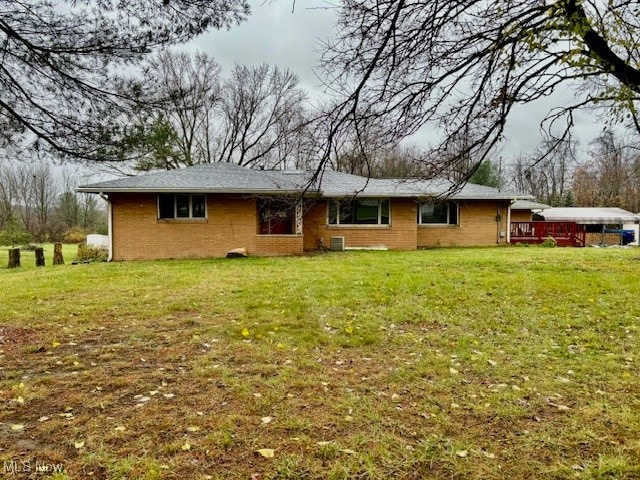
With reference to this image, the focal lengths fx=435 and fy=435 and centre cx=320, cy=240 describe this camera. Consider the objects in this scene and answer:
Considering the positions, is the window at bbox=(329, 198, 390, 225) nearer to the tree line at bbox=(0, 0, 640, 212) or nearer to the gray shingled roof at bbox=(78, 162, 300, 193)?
the gray shingled roof at bbox=(78, 162, 300, 193)

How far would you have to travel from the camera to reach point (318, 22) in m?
4.11

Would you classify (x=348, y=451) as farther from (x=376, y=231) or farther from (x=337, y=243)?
(x=376, y=231)

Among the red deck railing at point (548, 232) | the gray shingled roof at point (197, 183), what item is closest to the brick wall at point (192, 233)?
the gray shingled roof at point (197, 183)

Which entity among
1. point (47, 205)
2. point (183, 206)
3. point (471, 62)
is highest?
point (47, 205)

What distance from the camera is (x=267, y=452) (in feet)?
8.73

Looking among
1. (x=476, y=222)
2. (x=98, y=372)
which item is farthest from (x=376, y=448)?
(x=476, y=222)

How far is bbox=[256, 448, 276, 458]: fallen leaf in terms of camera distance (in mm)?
2635

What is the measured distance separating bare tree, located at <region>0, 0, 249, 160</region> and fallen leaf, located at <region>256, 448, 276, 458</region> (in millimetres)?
4244

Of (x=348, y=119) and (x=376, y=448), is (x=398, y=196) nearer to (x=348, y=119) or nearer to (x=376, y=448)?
(x=348, y=119)

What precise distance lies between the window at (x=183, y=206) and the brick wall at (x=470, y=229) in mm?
8647

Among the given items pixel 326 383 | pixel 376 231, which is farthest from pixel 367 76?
pixel 376 231

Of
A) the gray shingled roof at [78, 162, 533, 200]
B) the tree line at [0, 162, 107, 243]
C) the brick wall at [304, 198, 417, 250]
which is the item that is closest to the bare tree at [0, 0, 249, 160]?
the gray shingled roof at [78, 162, 533, 200]

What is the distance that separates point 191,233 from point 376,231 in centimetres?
676

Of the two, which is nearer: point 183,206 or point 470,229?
point 183,206
